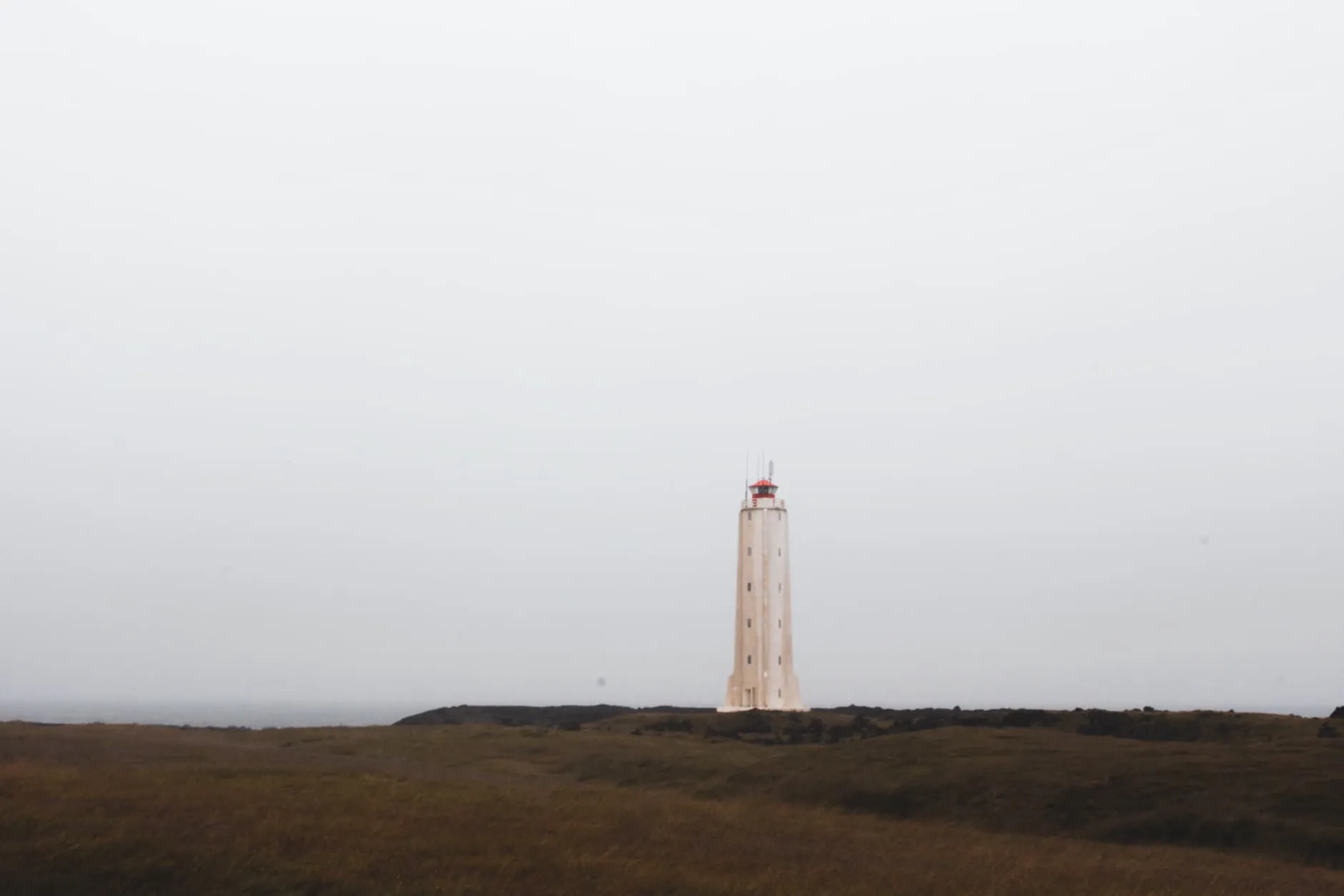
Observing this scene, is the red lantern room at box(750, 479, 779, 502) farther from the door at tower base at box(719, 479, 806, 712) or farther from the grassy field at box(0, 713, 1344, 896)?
the grassy field at box(0, 713, 1344, 896)

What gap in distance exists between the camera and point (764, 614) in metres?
65.4

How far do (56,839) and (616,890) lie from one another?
8.84 metres

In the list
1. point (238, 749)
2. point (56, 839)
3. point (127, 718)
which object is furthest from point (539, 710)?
point (127, 718)

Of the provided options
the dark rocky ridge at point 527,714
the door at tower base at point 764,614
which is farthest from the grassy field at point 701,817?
the dark rocky ridge at point 527,714

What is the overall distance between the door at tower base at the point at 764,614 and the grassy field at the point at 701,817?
935 inches

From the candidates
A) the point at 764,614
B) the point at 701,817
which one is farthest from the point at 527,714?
the point at 701,817

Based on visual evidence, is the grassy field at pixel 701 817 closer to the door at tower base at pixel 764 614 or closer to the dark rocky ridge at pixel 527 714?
the door at tower base at pixel 764 614

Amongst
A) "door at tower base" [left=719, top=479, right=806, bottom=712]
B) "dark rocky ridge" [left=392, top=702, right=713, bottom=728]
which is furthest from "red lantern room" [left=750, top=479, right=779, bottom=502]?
"dark rocky ridge" [left=392, top=702, right=713, bottom=728]

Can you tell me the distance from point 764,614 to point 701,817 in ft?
129

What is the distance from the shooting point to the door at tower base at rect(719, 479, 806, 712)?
6550 cm

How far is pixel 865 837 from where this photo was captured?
24625 mm

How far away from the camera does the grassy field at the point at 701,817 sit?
59.1 feet

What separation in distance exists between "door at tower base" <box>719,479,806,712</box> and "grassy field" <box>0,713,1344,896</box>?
77.9 ft

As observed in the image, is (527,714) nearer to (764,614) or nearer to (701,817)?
(764,614)
